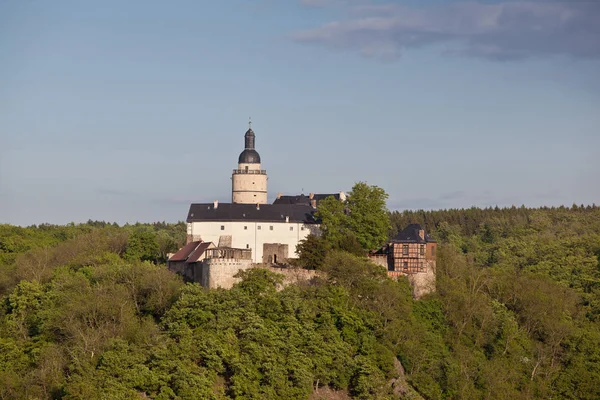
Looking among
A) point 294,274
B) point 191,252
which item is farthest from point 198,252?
point 294,274

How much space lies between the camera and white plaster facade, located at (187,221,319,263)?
73.9 metres

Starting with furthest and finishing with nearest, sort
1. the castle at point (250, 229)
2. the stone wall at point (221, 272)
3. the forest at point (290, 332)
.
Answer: the castle at point (250, 229)
the stone wall at point (221, 272)
the forest at point (290, 332)

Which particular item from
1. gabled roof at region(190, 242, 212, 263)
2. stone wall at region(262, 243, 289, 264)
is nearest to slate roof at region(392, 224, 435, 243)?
stone wall at region(262, 243, 289, 264)

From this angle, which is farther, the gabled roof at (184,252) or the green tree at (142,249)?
the green tree at (142,249)

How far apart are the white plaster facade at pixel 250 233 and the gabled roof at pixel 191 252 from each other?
110 centimetres

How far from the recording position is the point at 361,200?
74.1 m

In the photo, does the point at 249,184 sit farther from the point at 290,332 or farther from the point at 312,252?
the point at 290,332

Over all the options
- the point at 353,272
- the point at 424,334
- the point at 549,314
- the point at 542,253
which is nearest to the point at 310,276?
the point at 353,272

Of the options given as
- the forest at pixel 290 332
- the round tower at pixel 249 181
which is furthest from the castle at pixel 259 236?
the forest at pixel 290 332

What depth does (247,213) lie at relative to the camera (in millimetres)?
74875

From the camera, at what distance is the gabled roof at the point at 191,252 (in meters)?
70.0

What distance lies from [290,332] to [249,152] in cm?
1926

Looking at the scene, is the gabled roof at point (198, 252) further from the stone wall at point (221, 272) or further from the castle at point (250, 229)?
the stone wall at point (221, 272)

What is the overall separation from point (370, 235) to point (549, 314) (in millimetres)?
11924
